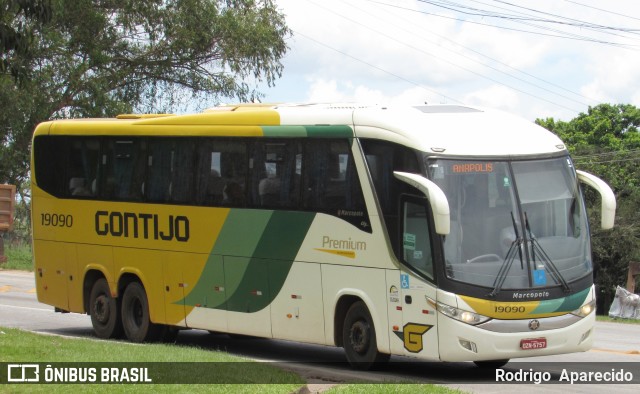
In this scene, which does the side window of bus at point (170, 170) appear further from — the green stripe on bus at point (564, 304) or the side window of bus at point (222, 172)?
the green stripe on bus at point (564, 304)

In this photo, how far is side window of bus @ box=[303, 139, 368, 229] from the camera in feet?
50.3

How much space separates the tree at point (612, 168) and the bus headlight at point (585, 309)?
38.5 meters

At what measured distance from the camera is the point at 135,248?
1920cm

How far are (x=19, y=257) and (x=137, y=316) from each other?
28.0 metres

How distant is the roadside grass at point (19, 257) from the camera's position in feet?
138

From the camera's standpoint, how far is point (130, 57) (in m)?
40.6

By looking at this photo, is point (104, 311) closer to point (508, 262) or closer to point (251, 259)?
point (251, 259)

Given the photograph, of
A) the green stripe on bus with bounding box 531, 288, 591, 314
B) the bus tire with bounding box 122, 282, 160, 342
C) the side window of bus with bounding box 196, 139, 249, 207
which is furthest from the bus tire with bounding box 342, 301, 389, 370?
the bus tire with bounding box 122, 282, 160, 342

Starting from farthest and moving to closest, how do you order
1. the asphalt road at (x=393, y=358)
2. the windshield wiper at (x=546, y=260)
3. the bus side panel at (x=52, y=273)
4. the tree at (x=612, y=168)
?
1. the tree at (x=612, y=168)
2. the bus side panel at (x=52, y=273)
3. the windshield wiper at (x=546, y=260)
4. the asphalt road at (x=393, y=358)

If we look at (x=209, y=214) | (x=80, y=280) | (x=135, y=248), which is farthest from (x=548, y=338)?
(x=80, y=280)

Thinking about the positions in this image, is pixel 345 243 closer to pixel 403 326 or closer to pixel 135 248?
pixel 403 326

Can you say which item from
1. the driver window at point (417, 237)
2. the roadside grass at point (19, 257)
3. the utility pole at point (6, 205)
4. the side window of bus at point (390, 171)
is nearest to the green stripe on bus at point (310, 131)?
the side window of bus at point (390, 171)

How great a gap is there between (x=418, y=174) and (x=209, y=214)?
4.55 m

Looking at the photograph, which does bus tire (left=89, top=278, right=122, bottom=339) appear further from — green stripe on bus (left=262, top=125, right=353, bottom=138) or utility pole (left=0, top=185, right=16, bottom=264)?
utility pole (left=0, top=185, right=16, bottom=264)
